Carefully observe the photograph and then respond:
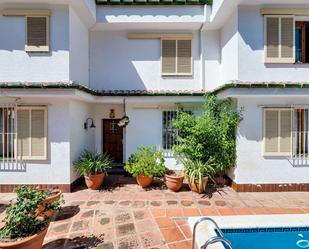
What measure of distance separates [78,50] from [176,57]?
15.4ft

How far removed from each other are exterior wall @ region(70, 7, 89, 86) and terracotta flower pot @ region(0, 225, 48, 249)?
5858 mm

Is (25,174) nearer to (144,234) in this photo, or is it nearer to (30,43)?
(30,43)

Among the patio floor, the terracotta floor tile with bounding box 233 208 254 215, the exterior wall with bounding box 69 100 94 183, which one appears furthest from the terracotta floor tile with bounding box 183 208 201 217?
the exterior wall with bounding box 69 100 94 183

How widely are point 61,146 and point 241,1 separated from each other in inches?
346

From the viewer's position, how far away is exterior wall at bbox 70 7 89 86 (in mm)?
8648

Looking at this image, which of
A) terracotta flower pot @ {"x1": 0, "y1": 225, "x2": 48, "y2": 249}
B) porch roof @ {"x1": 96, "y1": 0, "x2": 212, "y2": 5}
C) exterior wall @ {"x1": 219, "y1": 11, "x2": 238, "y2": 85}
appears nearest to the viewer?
terracotta flower pot @ {"x1": 0, "y1": 225, "x2": 48, "y2": 249}

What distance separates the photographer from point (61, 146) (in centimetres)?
849

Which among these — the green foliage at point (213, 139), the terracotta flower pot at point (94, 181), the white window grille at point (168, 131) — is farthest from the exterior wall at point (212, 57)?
the terracotta flower pot at point (94, 181)

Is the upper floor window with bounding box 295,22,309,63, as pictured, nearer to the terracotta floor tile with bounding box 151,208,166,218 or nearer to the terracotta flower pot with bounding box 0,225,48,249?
the terracotta floor tile with bounding box 151,208,166,218

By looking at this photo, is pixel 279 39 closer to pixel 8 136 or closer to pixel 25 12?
pixel 25 12

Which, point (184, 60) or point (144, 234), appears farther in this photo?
point (184, 60)

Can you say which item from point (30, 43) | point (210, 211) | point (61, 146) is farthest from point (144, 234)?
point (30, 43)

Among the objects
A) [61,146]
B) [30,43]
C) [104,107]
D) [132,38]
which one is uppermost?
[132,38]

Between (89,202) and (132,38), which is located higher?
(132,38)
